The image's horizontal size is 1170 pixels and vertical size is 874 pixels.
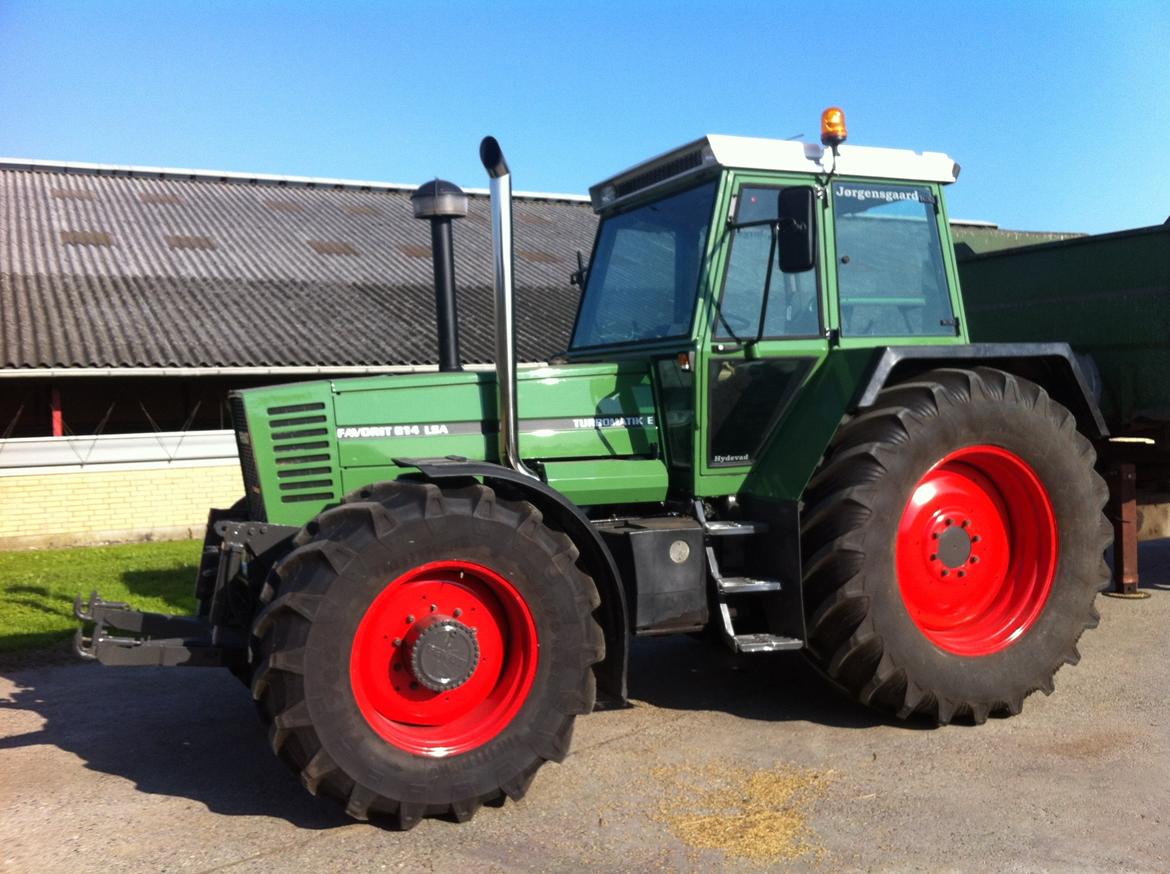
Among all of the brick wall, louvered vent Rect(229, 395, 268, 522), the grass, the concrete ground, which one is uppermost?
louvered vent Rect(229, 395, 268, 522)

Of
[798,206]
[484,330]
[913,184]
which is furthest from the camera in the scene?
[484,330]

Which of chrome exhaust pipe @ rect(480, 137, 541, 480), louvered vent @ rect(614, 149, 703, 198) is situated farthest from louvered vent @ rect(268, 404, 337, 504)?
louvered vent @ rect(614, 149, 703, 198)

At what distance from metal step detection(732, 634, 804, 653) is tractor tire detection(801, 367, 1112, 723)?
13cm

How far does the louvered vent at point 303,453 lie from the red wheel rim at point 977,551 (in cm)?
259

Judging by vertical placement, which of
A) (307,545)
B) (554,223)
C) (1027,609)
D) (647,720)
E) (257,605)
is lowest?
(647,720)

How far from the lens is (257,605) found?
4332 mm

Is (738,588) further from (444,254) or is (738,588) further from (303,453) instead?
(444,254)

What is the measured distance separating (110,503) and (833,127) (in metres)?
11.1

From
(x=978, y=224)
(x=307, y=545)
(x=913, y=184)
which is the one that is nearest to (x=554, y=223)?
(x=978, y=224)

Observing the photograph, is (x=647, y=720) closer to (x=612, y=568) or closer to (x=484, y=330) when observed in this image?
(x=612, y=568)

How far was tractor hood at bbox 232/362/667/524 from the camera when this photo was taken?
4.66 m

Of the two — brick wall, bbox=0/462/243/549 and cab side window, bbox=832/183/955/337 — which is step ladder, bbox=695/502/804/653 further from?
brick wall, bbox=0/462/243/549

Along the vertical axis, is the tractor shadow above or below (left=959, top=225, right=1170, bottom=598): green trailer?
below

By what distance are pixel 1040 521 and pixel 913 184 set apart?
5.81ft
